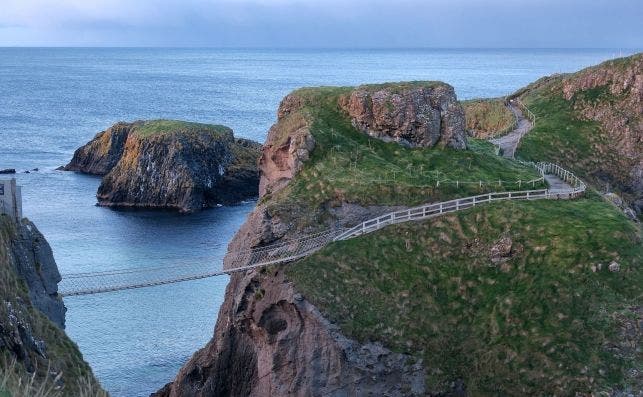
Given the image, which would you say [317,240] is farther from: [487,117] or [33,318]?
[487,117]

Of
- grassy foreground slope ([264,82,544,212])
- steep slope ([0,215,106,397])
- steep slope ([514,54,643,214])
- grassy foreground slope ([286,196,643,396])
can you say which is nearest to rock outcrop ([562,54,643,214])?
steep slope ([514,54,643,214])

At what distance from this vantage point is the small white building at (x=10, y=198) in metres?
34.4

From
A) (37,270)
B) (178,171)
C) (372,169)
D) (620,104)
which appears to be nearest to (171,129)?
(178,171)

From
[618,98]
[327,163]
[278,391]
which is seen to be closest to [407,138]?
[327,163]

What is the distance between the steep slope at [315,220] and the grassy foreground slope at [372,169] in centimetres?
8

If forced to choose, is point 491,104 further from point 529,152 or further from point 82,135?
point 82,135

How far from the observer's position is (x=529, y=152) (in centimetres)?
7462

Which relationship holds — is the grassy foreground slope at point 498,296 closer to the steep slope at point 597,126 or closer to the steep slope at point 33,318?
the steep slope at point 33,318

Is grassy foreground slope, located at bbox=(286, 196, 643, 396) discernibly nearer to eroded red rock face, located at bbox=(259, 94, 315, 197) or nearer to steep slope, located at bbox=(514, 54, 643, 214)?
eroded red rock face, located at bbox=(259, 94, 315, 197)

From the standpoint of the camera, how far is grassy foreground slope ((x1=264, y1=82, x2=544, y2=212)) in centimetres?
5228

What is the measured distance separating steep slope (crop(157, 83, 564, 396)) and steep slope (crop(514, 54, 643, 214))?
1522 cm

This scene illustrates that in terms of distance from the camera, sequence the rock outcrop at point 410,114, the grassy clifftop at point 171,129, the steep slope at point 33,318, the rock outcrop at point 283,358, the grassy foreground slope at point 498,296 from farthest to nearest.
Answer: the grassy clifftop at point 171,129 → the rock outcrop at point 410,114 → the rock outcrop at point 283,358 → the grassy foreground slope at point 498,296 → the steep slope at point 33,318

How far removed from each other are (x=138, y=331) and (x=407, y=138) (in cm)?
2296

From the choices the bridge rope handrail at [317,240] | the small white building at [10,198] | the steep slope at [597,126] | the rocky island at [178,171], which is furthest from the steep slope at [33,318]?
the rocky island at [178,171]
